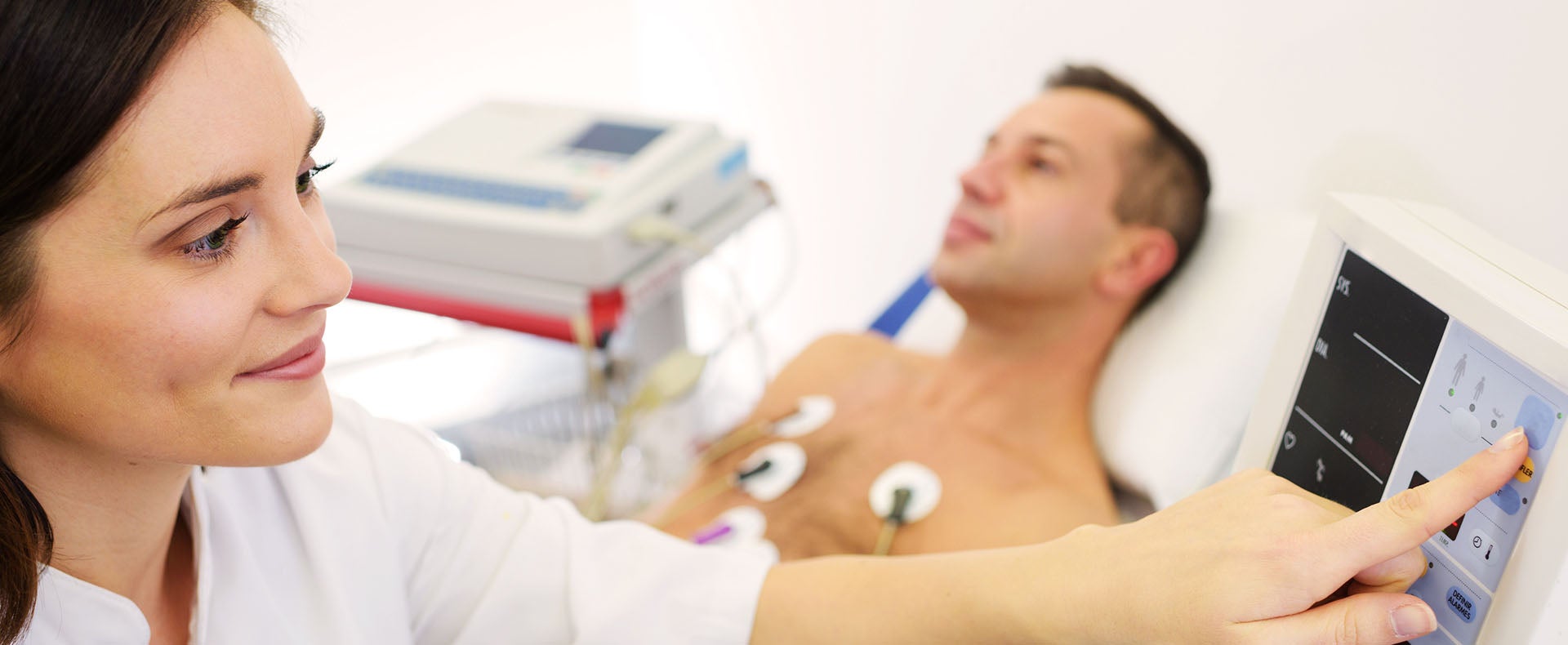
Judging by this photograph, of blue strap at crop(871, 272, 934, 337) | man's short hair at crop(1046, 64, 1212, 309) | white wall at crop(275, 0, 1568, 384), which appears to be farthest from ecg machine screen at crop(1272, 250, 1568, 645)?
blue strap at crop(871, 272, 934, 337)

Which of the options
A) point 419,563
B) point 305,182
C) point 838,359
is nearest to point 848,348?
point 838,359

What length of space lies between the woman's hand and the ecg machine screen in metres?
0.02

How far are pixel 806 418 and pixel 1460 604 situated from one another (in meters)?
1.10

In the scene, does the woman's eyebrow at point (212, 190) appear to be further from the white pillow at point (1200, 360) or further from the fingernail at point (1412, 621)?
the white pillow at point (1200, 360)

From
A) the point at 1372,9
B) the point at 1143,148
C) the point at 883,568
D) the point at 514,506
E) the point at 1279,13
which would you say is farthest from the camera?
the point at 1143,148

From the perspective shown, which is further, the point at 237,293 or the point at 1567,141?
the point at 1567,141

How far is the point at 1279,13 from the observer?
4.76 feet

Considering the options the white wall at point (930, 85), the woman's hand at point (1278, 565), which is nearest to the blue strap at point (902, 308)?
the white wall at point (930, 85)

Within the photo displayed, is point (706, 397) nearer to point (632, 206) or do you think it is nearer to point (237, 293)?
point (632, 206)

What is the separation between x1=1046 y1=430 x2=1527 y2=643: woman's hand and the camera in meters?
0.61

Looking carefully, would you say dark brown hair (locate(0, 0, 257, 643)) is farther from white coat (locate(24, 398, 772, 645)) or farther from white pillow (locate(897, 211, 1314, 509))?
white pillow (locate(897, 211, 1314, 509))

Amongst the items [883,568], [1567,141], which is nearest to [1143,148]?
[1567,141]

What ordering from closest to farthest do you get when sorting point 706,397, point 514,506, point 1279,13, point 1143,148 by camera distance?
point 514,506, point 1279,13, point 1143,148, point 706,397

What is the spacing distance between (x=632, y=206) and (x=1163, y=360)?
30.5 inches
